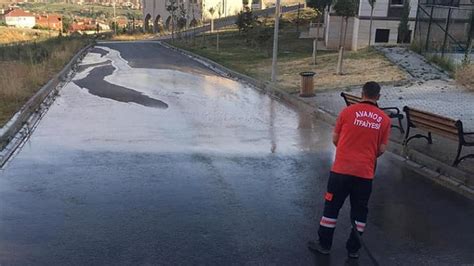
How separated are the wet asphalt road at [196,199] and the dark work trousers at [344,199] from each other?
0.19 m

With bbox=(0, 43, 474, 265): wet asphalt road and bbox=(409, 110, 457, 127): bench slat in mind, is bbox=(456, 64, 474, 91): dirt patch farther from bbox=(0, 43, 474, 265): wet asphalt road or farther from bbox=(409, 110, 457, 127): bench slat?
bbox=(409, 110, 457, 127): bench slat

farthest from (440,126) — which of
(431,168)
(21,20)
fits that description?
(21,20)

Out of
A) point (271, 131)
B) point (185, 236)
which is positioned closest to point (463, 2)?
point (271, 131)

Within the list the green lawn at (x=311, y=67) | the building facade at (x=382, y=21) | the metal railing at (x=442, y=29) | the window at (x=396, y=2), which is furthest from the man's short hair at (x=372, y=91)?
the window at (x=396, y=2)

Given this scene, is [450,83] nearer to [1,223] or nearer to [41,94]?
[41,94]

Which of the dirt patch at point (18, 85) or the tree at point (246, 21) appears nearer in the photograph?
the dirt patch at point (18, 85)

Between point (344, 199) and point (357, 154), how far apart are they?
508 mm

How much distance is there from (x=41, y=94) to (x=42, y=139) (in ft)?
17.2

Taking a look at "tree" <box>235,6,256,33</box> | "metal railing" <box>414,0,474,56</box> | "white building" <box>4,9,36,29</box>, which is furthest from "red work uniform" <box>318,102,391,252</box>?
"white building" <box>4,9,36,29</box>

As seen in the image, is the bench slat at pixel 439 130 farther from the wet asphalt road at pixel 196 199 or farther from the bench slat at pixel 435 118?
the wet asphalt road at pixel 196 199

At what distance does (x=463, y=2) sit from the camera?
102 ft

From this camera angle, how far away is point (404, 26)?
96.9 ft

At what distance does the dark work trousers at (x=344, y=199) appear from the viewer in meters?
4.93

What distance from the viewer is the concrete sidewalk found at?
831 cm
